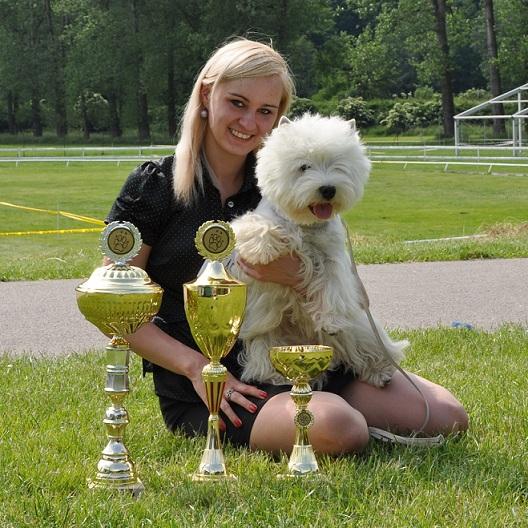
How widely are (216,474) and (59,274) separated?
6.50 m

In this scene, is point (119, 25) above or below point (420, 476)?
above

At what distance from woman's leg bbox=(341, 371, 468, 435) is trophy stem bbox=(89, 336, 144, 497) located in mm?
1094

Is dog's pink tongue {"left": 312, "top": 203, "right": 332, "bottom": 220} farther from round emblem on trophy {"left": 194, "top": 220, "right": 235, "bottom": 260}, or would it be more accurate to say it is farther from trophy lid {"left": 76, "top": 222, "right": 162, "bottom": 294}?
trophy lid {"left": 76, "top": 222, "right": 162, "bottom": 294}

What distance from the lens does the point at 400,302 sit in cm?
A: 827

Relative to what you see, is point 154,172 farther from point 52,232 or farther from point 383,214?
Result: point 383,214

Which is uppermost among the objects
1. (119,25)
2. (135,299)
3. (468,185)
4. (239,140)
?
(119,25)

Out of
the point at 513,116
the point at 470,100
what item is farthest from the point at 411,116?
the point at 513,116

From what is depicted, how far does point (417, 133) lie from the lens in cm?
5278

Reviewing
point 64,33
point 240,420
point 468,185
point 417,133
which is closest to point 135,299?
point 240,420

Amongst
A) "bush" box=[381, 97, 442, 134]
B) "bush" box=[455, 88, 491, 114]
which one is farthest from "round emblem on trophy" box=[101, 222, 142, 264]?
"bush" box=[455, 88, 491, 114]

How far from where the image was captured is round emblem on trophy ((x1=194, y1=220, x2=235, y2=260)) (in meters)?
3.25

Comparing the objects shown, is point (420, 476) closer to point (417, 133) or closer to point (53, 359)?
point (53, 359)

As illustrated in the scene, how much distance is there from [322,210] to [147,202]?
72 centimetres

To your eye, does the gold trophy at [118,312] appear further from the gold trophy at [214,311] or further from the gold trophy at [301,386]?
the gold trophy at [301,386]
